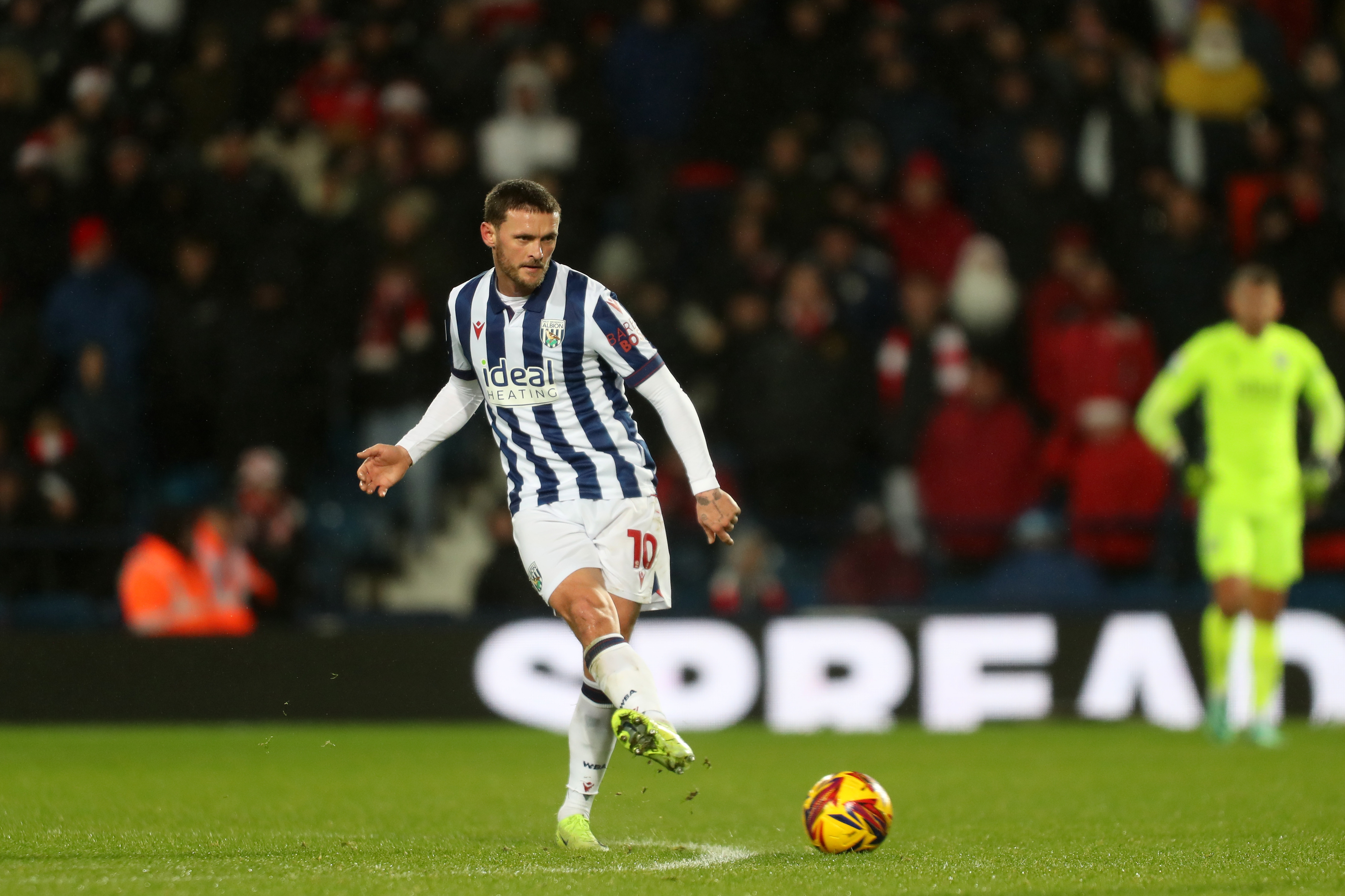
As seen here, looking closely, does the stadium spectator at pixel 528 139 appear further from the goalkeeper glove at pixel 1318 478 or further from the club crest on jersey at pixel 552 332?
the club crest on jersey at pixel 552 332

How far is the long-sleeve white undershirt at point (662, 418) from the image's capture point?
18.9 feet

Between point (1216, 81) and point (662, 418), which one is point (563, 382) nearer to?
point (662, 418)

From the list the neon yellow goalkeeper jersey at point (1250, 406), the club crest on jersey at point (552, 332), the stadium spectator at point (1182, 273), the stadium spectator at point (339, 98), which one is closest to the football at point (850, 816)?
the club crest on jersey at point (552, 332)

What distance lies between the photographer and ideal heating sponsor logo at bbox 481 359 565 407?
19.7 feet

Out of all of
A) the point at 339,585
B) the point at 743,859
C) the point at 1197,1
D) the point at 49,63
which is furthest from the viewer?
the point at 1197,1

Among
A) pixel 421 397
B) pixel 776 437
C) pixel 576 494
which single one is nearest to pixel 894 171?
pixel 776 437

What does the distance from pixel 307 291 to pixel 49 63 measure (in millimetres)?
2365

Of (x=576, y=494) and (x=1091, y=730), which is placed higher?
(x=576, y=494)

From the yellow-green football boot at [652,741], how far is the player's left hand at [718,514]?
589 mm

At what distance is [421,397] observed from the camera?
1241 cm

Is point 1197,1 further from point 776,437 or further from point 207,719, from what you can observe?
point 207,719

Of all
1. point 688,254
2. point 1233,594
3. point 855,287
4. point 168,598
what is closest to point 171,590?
point 168,598

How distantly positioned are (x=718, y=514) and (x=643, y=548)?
0.52 metres

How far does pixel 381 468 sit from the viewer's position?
5.99 metres
